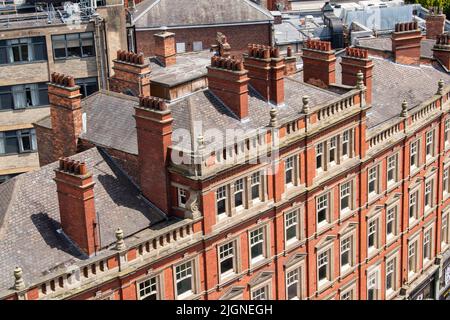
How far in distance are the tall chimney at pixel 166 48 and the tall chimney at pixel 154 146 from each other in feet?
48.2

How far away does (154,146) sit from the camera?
3928 centimetres

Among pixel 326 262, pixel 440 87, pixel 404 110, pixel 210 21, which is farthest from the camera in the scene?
pixel 210 21

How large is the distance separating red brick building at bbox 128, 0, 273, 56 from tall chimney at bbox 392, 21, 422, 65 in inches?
976

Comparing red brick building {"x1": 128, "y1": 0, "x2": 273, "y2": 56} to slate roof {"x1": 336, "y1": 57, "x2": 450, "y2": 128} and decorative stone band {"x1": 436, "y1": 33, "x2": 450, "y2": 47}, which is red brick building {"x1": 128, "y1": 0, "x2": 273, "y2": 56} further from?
slate roof {"x1": 336, "y1": 57, "x2": 450, "y2": 128}

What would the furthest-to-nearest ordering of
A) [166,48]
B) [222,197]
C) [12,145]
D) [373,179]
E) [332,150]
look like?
[12,145], [166,48], [373,179], [332,150], [222,197]

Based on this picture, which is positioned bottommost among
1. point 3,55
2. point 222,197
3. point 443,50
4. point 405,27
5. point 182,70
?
point 222,197

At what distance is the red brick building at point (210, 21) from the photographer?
3147 inches

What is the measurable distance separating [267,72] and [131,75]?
8.87 meters

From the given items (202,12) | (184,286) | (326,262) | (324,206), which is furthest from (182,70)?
(202,12)

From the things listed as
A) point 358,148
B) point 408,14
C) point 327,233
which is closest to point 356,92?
point 358,148

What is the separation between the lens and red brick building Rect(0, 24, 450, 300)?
1426 inches

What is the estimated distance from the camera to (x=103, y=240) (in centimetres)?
3719

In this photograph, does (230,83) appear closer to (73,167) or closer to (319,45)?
(319,45)

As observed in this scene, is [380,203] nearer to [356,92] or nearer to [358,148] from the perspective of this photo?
[358,148]
